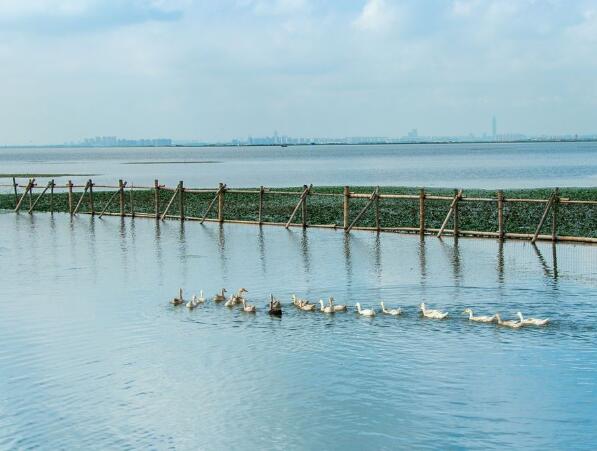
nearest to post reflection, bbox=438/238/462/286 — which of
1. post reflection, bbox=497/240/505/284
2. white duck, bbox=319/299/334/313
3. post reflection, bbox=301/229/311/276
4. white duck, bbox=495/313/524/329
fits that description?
post reflection, bbox=497/240/505/284

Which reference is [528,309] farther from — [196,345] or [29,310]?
[29,310]

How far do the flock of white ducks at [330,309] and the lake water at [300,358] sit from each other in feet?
0.84

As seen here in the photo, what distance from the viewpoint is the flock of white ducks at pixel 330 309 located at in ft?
52.6

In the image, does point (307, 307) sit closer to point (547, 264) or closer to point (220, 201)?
point (547, 264)

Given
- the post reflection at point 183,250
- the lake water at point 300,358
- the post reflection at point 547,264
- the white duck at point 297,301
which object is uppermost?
the post reflection at point 183,250

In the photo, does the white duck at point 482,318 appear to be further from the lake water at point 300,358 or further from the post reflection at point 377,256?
the post reflection at point 377,256

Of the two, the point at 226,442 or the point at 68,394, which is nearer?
the point at 226,442

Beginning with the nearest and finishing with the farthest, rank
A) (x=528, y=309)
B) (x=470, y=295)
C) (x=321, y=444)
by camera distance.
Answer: (x=321, y=444)
(x=528, y=309)
(x=470, y=295)

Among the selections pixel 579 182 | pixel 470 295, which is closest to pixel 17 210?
pixel 470 295

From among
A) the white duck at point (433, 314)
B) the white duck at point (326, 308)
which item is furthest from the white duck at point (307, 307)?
the white duck at point (433, 314)

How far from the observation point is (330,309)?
57.0ft

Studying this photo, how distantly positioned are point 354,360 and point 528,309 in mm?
5243

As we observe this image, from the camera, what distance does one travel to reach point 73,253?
1094 inches

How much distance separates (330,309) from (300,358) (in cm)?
326
